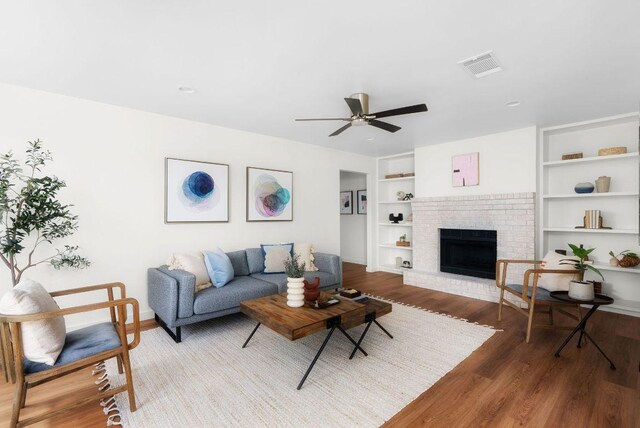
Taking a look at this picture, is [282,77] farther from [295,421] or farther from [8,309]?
[295,421]

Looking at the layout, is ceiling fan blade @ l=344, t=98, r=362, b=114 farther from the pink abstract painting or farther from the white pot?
the pink abstract painting

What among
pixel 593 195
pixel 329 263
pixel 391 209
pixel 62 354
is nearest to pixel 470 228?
pixel 593 195

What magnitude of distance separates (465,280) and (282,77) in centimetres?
395

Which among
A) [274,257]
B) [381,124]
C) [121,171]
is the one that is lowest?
[274,257]

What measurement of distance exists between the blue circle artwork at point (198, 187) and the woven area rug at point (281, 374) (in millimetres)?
1584

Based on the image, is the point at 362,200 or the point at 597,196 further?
the point at 362,200

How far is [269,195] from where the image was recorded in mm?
4613

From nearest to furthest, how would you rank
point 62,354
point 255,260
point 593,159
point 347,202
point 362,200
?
point 62,354
point 593,159
point 255,260
point 362,200
point 347,202

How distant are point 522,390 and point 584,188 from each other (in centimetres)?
318

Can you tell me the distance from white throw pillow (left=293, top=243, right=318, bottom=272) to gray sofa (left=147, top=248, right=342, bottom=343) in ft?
0.54

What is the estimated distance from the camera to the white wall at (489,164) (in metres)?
4.21

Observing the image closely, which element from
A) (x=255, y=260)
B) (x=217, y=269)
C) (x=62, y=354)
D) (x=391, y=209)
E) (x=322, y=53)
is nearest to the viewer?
(x=62, y=354)

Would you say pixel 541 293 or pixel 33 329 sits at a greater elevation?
pixel 33 329

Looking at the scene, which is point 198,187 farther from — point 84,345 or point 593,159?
point 593,159
